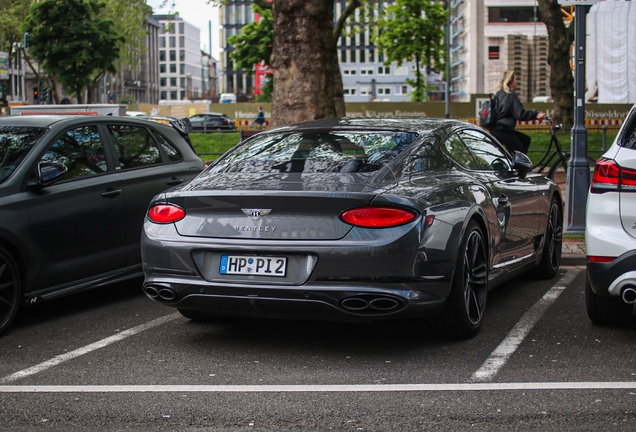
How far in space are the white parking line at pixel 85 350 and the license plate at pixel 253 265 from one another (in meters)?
1.06

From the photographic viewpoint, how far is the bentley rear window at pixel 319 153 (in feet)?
19.6

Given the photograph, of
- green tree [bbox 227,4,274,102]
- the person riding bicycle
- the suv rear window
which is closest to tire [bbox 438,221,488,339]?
the suv rear window

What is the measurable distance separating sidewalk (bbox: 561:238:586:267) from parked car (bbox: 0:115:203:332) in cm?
377

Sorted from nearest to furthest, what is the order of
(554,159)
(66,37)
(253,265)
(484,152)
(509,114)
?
(253,265), (484,152), (509,114), (554,159), (66,37)

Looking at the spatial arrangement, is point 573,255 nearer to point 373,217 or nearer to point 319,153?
point 319,153

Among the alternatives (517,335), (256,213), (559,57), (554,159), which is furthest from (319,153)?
(559,57)

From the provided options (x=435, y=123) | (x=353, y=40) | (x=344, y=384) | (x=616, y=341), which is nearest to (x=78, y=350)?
(x=344, y=384)

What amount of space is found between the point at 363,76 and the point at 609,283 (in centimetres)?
14692

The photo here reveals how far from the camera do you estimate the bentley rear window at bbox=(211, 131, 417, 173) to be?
19.6ft

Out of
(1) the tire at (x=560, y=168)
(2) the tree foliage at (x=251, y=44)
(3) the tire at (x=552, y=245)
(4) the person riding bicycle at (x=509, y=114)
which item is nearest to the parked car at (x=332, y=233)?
(3) the tire at (x=552, y=245)

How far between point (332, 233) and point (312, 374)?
2.50 feet

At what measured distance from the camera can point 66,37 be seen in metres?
44.0

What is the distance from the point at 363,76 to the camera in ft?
495

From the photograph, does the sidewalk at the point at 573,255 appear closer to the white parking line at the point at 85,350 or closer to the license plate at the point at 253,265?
the white parking line at the point at 85,350
